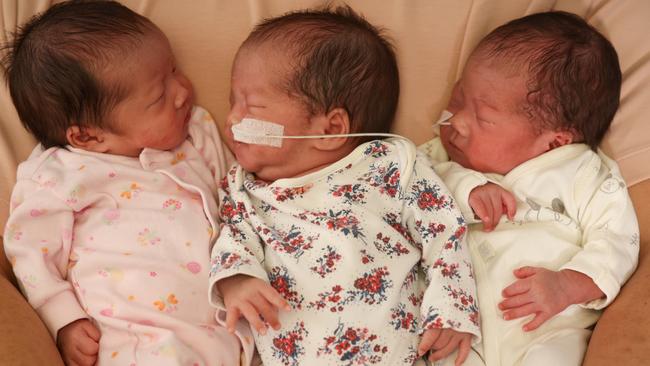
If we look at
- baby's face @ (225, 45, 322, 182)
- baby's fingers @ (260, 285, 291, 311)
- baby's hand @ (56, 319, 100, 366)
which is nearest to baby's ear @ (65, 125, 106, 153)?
baby's face @ (225, 45, 322, 182)

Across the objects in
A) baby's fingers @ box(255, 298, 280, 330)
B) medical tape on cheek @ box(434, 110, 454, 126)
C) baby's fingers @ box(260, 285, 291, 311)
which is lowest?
baby's fingers @ box(255, 298, 280, 330)

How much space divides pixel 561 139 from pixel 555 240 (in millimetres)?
245

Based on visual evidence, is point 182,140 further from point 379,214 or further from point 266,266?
point 379,214

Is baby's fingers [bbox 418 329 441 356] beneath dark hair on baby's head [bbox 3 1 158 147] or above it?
beneath

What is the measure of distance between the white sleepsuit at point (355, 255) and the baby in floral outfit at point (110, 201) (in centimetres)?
9

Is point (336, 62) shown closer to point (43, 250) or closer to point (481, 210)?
point (481, 210)

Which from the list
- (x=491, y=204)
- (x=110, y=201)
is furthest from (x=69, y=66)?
(x=491, y=204)

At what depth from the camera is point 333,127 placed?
1.60 meters

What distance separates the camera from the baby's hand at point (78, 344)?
1428 mm

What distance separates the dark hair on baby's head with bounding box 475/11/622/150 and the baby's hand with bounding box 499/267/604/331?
0.35 m

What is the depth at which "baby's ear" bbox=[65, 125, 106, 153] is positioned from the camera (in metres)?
1.56

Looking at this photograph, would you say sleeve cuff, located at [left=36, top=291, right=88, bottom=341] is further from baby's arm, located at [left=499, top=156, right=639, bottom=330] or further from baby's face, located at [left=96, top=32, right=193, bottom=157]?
baby's arm, located at [left=499, top=156, right=639, bottom=330]

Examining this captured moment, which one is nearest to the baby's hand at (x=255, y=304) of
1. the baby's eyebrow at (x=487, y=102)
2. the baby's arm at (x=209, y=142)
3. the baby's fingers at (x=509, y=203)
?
the baby's arm at (x=209, y=142)

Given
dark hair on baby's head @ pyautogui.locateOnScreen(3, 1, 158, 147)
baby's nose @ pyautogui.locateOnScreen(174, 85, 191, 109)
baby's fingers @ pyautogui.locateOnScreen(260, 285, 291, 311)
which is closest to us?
baby's fingers @ pyautogui.locateOnScreen(260, 285, 291, 311)
